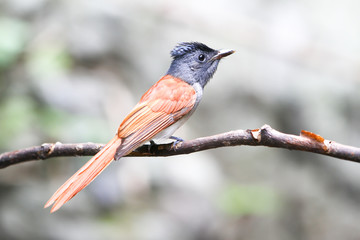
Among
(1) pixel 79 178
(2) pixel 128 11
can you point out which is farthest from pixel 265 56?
(1) pixel 79 178

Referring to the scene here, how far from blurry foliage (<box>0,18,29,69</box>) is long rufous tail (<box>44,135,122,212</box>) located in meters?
1.86

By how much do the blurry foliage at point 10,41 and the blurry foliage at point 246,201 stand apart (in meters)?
2.59

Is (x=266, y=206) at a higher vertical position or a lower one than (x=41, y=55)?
lower

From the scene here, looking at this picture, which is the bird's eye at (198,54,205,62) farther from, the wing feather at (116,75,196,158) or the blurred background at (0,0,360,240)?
the blurred background at (0,0,360,240)

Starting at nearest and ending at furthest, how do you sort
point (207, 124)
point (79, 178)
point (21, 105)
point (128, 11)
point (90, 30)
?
point (79, 178) < point (21, 105) < point (90, 30) < point (128, 11) < point (207, 124)

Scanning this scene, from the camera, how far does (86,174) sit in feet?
6.11

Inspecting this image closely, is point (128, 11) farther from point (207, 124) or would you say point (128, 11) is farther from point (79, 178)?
point (79, 178)

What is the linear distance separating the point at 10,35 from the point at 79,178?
2136 mm

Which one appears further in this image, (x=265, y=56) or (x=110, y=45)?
(x=265, y=56)

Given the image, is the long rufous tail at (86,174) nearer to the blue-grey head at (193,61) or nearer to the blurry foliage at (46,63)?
the blue-grey head at (193,61)

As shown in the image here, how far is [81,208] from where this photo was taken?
3.94 metres

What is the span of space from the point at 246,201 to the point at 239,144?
10.4 feet

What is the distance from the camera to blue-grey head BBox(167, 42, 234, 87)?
2.77 m

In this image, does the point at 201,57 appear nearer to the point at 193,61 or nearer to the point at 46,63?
the point at 193,61
